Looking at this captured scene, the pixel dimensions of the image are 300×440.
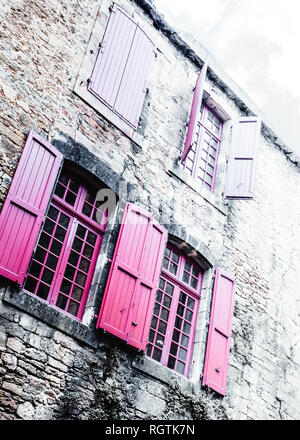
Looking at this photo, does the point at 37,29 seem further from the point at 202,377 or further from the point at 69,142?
the point at 202,377

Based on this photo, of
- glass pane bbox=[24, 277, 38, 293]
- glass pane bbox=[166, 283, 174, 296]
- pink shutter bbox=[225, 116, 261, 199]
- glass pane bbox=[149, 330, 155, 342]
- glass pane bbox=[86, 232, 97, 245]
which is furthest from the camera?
pink shutter bbox=[225, 116, 261, 199]

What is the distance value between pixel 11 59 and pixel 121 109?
1.65 meters

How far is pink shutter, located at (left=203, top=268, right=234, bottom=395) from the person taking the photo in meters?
6.59

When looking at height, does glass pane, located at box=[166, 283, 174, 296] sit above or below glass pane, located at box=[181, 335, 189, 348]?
above

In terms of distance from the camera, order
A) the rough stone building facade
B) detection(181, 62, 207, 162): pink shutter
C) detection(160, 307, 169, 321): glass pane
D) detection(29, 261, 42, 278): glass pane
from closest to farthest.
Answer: the rough stone building facade
detection(29, 261, 42, 278): glass pane
detection(160, 307, 169, 321): glass pane
detection(181, 62, 207, 162): pink shutter

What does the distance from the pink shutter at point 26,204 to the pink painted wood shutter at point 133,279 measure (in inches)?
43.3

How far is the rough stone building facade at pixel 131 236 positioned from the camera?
5281 millimetres

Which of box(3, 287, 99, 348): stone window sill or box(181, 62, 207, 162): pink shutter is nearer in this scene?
box(3, 287, 99, 348): stone window sill

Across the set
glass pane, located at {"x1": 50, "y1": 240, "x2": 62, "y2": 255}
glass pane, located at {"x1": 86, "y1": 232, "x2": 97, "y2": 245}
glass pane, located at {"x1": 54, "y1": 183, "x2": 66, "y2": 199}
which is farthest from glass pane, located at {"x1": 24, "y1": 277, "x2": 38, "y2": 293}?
glass pane, located at {"x1": 54, "y1": 183, "x2": 66, "y2": 199}

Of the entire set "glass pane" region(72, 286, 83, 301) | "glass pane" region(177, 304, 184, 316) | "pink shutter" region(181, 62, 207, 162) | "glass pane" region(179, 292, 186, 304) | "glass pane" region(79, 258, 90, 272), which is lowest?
"glass pane" region(72, 286, 83, 301)

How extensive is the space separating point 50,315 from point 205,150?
14.4ft

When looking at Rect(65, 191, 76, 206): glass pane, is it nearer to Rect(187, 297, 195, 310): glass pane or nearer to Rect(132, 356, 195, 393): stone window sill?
Rect(132, 356, 195, 393): stone window sill

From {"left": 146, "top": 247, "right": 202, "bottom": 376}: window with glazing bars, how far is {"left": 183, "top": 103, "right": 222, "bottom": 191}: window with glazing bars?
1.59 m

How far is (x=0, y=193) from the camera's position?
5.25m
